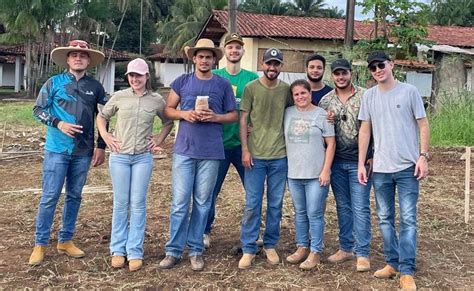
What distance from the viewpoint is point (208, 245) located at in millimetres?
5297

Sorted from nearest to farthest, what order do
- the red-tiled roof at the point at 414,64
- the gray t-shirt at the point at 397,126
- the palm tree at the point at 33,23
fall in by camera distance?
the gray t-shirt at the point at 397,126
the red-tiled roof at the point at 414,64
the palm tree at the point at 33,23

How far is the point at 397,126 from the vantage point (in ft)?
13.9

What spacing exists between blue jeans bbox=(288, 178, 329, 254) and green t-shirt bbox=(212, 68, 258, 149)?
616 mm

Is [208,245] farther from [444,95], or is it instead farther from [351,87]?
[444,95]

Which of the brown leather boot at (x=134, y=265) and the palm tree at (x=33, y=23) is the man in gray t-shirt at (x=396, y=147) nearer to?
the brown leather boot at (x=134, y=265)

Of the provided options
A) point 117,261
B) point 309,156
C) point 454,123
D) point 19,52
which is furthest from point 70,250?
point 19,52

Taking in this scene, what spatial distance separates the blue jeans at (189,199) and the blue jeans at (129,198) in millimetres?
237

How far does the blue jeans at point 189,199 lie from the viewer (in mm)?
4633

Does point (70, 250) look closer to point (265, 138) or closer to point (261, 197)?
point (261, 197)

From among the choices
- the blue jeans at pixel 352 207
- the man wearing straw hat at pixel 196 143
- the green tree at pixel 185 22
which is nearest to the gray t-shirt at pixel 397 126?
the blue jeans at pixel 352 207

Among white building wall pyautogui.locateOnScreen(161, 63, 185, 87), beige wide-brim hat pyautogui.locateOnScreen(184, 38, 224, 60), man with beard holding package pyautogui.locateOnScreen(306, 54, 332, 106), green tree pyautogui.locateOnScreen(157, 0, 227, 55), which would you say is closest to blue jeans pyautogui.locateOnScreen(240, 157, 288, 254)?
man with beard holding package pyautogui.locateOnScreen(306, 54, 332, 106)

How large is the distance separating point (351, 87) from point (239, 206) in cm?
266

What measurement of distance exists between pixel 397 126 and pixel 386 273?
3.83ft

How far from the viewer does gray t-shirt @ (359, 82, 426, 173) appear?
421 cm
